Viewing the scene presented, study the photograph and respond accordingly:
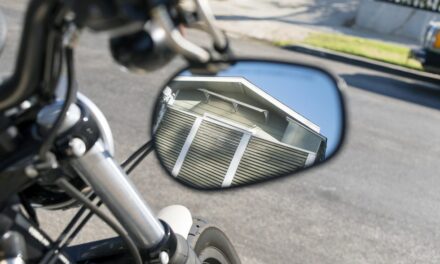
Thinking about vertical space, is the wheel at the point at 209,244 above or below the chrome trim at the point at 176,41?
below

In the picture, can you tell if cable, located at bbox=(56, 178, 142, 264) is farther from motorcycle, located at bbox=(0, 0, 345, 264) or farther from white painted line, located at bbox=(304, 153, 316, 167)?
white painted line, located at bbox=(304, 153, 316, 167)

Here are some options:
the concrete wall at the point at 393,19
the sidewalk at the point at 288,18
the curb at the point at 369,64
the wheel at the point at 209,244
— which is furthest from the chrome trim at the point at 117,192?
the concrete wall at the point at 393,19

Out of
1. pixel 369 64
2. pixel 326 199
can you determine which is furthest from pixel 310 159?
pixel 369 64

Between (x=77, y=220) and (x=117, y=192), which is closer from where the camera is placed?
(x=117, y=192)

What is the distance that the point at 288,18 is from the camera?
15312 millimetres

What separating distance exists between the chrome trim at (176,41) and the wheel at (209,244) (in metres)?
1.13

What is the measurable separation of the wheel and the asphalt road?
899 mm

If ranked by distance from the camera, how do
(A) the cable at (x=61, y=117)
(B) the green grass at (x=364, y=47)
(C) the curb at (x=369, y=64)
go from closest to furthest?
(A) the cable at (x=61, y=117), (C) the curb at (x=369, y=64), (B) the green grass at (x=364, y=47)

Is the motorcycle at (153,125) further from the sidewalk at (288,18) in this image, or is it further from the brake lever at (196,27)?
the sidewalk at (288,18)

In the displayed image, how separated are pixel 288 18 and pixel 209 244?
13.7m

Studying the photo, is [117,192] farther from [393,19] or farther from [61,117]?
[393,19]

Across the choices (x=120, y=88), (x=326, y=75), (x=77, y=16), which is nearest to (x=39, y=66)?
(x=77, y=16)

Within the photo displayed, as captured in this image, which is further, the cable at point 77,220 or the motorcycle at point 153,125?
the cable at point 77,220

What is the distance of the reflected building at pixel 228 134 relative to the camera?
133cm
